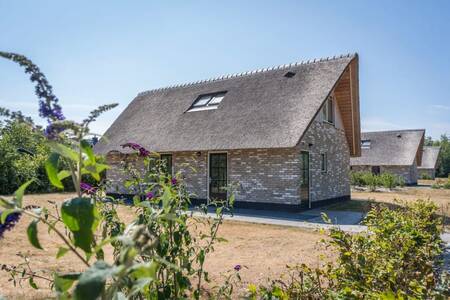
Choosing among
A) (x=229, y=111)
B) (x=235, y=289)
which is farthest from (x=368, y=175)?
(x=235, y=289)

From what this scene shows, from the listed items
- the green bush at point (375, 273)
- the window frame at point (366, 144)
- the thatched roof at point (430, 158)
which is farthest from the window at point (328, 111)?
the thatched roof at point (430, 158)

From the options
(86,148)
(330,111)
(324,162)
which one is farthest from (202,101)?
(86,148)

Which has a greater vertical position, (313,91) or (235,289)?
(313,91)

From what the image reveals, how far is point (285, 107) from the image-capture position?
13.0 m

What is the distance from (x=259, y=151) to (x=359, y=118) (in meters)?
6.39

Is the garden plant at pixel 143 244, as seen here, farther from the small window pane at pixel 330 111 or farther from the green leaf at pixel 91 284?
the small window pane at pixel 330 111

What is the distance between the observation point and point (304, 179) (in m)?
13.0

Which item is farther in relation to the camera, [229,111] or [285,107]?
[229,111]

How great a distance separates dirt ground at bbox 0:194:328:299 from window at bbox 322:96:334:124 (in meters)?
7.30

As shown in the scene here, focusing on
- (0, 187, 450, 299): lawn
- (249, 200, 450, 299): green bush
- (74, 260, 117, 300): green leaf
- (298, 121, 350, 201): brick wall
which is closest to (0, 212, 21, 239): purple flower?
(74, 260, 117, 300): green leaf

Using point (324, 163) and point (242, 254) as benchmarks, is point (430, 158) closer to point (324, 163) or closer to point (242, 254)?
point (324, 163)

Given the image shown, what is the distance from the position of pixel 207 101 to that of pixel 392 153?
24.9 meters

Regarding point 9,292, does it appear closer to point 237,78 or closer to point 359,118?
point 237,78

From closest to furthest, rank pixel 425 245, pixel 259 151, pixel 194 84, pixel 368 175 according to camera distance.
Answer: pixel 425 245, pixel 259 151, pixel 194 84, pixel 368 175
